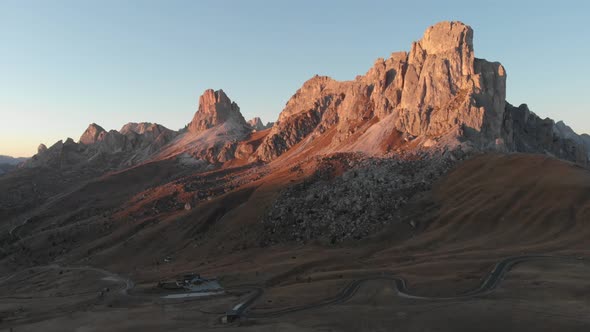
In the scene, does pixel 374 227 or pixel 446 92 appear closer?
pixel 374 227

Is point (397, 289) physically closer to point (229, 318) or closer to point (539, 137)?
point (229, 318)

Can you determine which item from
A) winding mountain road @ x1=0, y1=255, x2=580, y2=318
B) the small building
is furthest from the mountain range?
the small building

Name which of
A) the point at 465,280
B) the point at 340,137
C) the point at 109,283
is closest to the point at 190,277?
the point at 109,283

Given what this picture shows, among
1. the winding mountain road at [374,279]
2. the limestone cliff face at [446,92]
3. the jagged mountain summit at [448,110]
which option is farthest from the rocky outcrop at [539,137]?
the winding mountain road at [374,279]

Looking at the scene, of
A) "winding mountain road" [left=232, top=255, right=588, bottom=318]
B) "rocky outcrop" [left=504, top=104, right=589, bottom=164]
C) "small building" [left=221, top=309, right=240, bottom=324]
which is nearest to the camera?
"small building" [left=221, top=309, right=240, bottom=324]

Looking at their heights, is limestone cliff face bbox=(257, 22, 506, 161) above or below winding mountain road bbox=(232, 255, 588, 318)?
above

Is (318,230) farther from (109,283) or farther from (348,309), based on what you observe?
(348,309)

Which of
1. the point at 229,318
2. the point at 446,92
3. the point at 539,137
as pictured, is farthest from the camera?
the point at 539,137

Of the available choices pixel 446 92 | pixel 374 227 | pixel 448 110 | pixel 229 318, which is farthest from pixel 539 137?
pixel 229 318

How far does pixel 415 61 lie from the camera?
582 feet

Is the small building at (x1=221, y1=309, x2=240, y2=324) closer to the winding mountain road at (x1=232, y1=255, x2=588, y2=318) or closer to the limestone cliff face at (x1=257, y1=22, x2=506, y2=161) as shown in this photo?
the winding mountain road at (x1=232, y1=255, x2=588, y2=318)

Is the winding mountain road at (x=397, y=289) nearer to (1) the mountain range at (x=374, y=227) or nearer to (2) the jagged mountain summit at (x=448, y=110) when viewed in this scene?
(1) the mountain range at (x=374, y=227)

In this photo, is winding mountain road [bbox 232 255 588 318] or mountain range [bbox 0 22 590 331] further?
mountain range [bbox 0 22 590 331]

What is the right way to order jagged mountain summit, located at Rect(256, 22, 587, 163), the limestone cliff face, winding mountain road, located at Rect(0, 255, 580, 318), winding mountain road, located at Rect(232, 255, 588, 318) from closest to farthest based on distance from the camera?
winding mountain road, located at Rect(232, 255, 588, 318) < winding mountain road, located at Rect(0, 255, 580, 318) < jagged mountain summit, located at Rect(256, 22, 587, 163) < the limestone cliff face
